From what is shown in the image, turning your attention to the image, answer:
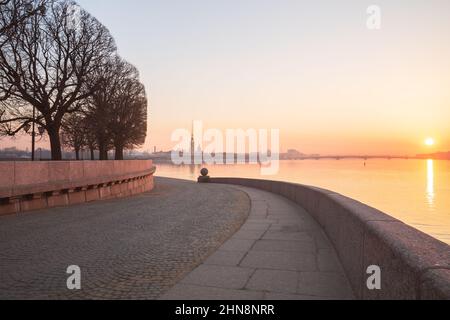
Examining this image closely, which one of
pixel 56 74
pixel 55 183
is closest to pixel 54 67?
pixel 56 74

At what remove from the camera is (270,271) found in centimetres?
584

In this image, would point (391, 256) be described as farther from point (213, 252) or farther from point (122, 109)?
point (122, 109)

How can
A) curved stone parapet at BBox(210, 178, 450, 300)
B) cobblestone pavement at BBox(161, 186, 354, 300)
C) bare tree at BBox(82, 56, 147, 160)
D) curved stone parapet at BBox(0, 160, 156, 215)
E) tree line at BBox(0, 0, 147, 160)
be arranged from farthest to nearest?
bare tree at BBox(82, 56, 147, 160) < tree line at BBox(0, 0, 147, 160) < curved stone parapet at BBox(0, 160, 156, 215) < cobblestone pavement at BBox(161, 186, 354, 300) < curved stone parapet at BBox(210, 178, 450, 300)

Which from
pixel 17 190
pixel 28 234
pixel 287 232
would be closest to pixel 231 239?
pixel 287 232

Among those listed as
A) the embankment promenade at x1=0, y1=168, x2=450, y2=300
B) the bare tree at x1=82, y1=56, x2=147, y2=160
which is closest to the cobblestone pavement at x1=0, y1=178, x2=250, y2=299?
the embankment promenade at x1=0, y1=168, x2=450, y2=300

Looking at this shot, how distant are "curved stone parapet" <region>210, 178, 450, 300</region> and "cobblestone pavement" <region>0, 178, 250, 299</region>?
256 cm

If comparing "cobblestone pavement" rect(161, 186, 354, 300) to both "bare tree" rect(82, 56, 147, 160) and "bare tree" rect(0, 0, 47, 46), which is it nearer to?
"bare tree" rect(0, 0, 47, 46)

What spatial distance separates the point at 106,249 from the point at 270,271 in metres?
3.45

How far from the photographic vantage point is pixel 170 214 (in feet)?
41.9

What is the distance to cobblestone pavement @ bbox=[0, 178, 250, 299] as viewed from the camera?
5.06m

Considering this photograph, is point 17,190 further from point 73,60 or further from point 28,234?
point 73,60

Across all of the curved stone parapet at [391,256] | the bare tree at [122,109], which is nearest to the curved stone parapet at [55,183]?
the curved stone parapet at [391,256]

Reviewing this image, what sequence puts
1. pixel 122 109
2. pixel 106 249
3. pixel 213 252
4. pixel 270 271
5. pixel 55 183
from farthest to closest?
pixel 122 109
pixel 55 183
pixel 106 249
pixel 213 252
pixel 270 271
